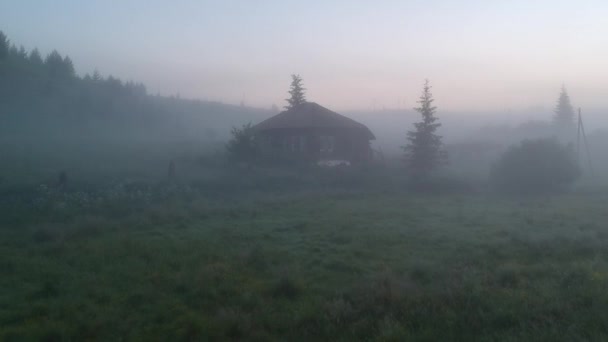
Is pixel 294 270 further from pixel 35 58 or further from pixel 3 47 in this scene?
pixel 35 58

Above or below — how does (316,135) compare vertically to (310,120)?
below

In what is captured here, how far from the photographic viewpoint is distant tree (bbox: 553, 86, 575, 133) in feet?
232

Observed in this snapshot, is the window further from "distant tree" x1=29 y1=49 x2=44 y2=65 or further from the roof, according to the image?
"distant tree" x1=29 y1=49 x2=44 y2=65

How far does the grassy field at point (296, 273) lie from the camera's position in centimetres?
703

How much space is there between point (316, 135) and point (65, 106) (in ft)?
119

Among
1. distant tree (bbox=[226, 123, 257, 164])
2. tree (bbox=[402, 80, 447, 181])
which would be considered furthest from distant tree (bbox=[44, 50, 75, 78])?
tree (bbox=[402, 80, 447, 181])

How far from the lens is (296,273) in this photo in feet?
33.0

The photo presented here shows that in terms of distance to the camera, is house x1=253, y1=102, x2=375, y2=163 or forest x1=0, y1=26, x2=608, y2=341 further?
house x1=253, y1=102, x2=375, y2=163

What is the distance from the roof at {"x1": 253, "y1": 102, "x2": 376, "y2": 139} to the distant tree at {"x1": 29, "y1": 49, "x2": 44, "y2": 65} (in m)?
40.8

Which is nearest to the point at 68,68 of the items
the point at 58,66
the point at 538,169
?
the point at 58,66

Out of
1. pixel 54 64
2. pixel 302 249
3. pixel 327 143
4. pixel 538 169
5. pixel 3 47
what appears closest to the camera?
pixel 302 249

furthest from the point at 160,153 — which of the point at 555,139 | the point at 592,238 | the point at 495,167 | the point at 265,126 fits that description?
the point at 592,238

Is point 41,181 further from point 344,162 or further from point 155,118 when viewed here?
point 155,118

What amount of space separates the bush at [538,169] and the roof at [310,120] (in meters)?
12.1
